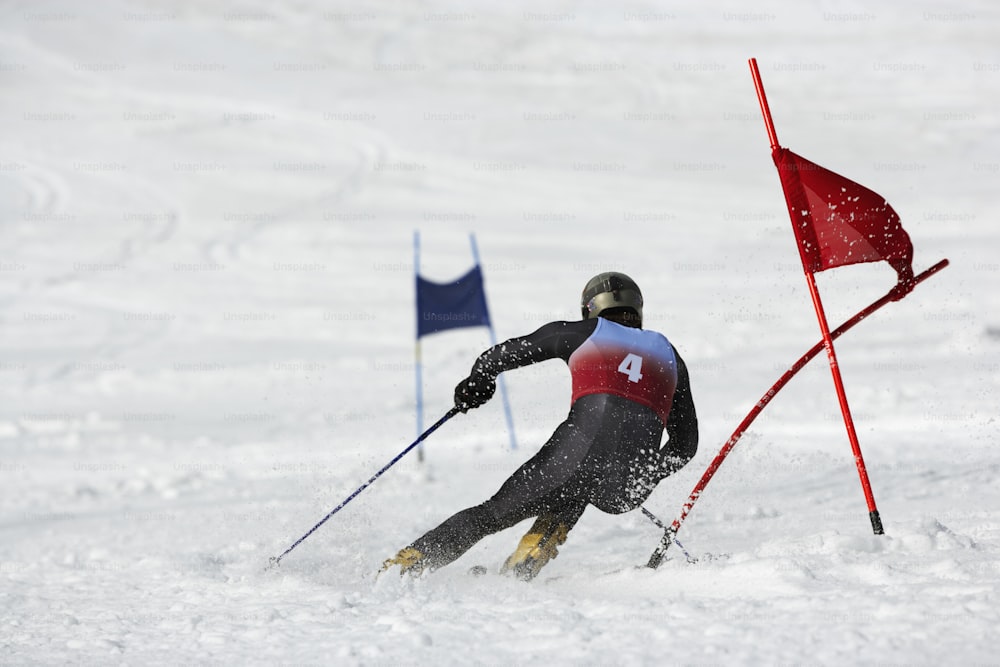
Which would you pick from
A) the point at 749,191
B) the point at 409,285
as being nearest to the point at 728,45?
the point at 749,191

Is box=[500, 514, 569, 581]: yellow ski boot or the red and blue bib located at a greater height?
the red and blue bib

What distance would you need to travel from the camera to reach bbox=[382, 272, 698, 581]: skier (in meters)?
3.79

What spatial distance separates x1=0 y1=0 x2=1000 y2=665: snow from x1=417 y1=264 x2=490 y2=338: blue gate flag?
1.09 m

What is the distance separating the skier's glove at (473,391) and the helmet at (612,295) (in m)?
0.51

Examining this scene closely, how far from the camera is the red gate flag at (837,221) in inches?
152

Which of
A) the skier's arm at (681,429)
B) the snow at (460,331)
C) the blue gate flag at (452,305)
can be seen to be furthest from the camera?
the blue gate flag at (452,305)

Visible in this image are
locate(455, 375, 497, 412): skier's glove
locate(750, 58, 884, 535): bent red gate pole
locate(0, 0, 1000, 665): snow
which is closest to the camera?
locate(0, 0, 1000, 665): snow

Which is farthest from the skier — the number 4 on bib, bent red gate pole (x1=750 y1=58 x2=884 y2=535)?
bent red gate pole (x1=750 y1=58 x2=884 y2=535)

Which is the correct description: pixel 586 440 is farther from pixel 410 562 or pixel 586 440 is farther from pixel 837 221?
pixel 837 221

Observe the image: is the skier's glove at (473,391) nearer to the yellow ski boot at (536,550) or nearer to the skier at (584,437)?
the skier at (584,437)

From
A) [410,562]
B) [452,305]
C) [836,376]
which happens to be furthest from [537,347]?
[452,305]

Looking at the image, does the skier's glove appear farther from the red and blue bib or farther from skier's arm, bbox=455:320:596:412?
the red and blue bib

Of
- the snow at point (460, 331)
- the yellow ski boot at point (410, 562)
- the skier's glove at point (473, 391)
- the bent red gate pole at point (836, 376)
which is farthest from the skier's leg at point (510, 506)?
the bent red gate pole at point (836, 376)

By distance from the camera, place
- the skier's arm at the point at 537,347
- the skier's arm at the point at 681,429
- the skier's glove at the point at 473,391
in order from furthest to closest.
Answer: the skier's arm at the point at 681,429
the skier's glove at the point at 473,391
the skier's arm at the point at 537,347
